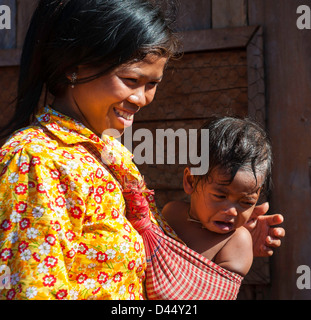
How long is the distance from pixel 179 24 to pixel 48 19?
1386mm

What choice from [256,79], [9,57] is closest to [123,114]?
[256,79]

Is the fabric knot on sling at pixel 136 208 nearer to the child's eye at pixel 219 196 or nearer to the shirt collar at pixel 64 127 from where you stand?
the shirt collar at pixel 64 127

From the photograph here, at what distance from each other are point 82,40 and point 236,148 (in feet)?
2.35

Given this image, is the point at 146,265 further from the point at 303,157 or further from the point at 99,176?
the point at 303,157

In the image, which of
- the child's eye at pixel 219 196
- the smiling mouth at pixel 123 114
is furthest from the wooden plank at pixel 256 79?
the smiling mouth at pixel 123 114

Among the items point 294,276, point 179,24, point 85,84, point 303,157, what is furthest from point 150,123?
point 85,84

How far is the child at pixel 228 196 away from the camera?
1.88 m

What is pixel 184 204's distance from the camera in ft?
6.88

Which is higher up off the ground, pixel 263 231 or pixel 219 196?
pixel 219 196

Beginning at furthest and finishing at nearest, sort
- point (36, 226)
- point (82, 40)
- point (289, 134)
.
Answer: point (289, 134) → point (82, 40) → point (36, 226)

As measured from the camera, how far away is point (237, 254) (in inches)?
74.6

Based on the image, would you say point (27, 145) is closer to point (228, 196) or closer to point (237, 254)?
point (228, 196)

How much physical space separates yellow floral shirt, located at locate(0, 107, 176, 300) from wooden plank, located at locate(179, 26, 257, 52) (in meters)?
1.40

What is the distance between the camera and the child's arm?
73.8 inches
